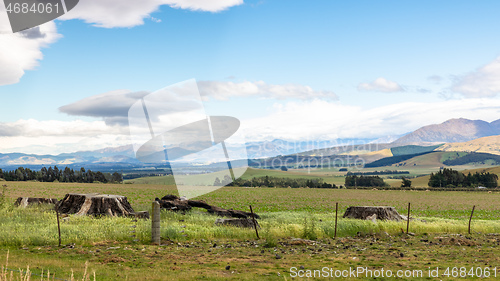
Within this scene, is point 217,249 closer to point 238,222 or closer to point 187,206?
point 238,222

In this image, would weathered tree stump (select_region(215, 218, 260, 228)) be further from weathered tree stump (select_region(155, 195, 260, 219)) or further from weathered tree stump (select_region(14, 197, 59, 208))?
weathered tree stump (select_region(14, 197, 59, 208))

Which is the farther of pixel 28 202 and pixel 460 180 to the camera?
pixel 460 180

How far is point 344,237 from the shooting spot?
1803cm

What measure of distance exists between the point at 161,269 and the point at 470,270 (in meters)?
8.55

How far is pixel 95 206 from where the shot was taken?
20.7 m

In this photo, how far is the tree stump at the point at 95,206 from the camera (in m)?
20.6

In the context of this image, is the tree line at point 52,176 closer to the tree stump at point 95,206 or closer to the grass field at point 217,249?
the tree stump at point 95,206

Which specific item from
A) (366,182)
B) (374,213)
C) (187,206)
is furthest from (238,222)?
(366,182)

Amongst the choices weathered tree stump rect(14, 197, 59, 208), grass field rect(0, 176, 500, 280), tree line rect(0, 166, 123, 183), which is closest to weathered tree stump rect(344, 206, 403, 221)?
grass field rect(0, 176, 500, 280)

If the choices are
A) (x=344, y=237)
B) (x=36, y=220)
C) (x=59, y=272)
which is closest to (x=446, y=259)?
(x=344, y=237)

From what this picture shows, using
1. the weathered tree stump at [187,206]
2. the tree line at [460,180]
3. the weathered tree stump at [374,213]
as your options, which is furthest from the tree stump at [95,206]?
the tree line at [460,180]

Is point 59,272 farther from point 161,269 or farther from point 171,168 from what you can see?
point 171,168

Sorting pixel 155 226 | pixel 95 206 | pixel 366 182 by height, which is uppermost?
pixel 95 206

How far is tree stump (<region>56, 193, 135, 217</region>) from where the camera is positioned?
67.7ft
